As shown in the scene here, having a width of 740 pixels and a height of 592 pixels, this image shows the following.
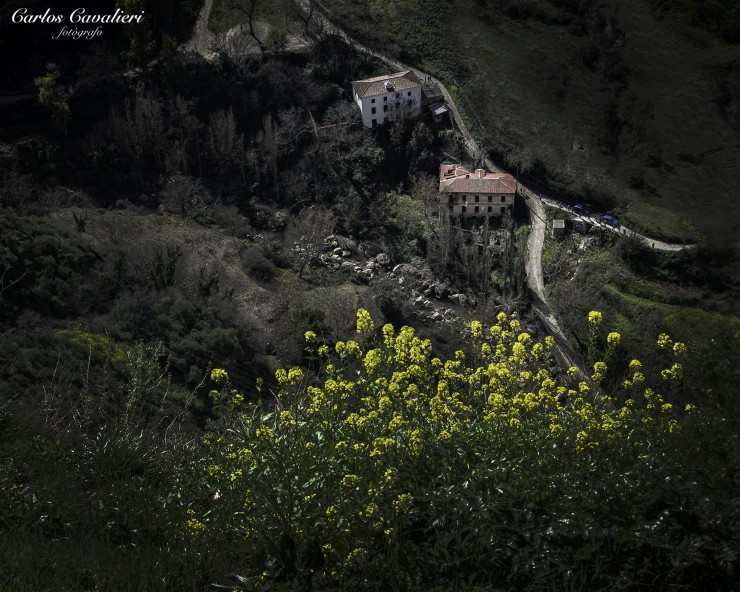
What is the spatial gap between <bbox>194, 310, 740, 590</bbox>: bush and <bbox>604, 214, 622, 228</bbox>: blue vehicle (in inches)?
1007

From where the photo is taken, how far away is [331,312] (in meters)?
25.5

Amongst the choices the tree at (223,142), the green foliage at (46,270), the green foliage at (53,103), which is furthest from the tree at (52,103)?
the green foliage at (46,270)

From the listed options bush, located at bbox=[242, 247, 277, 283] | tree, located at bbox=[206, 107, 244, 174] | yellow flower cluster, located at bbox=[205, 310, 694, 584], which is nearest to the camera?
yellow flower cluster, located at bbox=[205, 310, 694, 584]

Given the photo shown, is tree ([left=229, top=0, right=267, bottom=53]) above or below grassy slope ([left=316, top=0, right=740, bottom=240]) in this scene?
above

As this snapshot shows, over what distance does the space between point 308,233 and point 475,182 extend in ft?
23.1

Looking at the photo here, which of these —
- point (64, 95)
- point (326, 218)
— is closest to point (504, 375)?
point (326, 218)

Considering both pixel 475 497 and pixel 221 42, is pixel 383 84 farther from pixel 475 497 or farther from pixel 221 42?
pixel 475 497

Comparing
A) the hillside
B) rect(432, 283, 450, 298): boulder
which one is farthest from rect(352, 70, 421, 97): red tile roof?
rect(432, 283, 450, 298): boulder

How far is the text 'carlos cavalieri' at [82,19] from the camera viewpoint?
34.4 meters

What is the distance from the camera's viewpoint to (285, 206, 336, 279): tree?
2919cm

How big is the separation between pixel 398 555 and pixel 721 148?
35027 mm

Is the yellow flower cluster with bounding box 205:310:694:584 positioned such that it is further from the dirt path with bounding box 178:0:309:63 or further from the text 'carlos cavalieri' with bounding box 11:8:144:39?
the text 'carlos cavalieri' with bounding box 11:8:144:39

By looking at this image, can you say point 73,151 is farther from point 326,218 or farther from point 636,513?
point 636,513

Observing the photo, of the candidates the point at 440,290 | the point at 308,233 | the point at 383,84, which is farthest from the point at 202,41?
the point at 440,290
